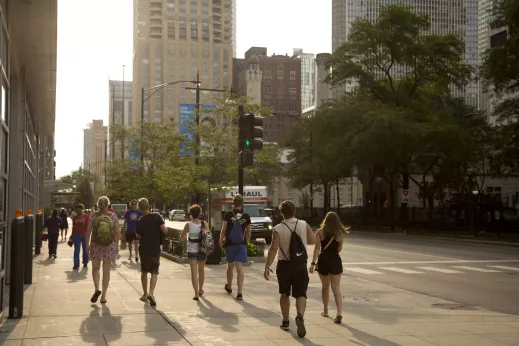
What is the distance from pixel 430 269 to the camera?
20422 millimetres

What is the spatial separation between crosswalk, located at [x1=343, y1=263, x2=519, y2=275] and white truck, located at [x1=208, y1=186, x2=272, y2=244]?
425 inches

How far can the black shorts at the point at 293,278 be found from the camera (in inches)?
358

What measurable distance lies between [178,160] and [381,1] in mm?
162668

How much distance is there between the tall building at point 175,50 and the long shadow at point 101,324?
556ft

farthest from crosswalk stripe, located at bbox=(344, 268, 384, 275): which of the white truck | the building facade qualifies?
the white truck

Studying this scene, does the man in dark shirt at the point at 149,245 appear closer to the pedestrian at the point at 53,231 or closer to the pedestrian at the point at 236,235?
the pedestrian at the point at 236,235

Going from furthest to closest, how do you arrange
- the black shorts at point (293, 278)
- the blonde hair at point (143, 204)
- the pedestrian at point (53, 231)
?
the pedestrian at point (53, 231), the blonde hair at point (143, 204), the black shorts at point (293, 278)

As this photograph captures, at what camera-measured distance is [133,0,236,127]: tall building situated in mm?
181625

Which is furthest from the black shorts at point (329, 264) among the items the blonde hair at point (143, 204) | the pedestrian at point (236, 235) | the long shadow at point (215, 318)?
the blonde hair at point (143, 204)

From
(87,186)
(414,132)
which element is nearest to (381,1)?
(87,186)

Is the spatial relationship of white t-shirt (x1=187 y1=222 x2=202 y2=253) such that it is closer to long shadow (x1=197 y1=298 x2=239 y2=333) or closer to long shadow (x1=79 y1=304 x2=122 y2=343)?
long shadow (x1=197 y1=298 x2=239 y2=333)

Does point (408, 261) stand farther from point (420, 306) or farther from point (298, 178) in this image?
point (298, 178)

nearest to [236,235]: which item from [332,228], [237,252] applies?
[237,252]

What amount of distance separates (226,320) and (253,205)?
945 inches
